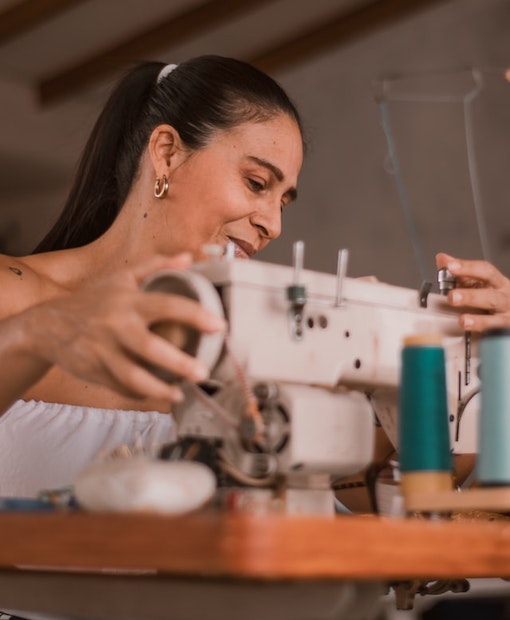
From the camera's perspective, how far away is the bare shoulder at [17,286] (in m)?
2.12

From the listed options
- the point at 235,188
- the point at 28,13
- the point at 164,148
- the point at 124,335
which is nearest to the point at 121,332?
the point at 124,335


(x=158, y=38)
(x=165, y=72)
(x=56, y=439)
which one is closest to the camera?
(x=56, y=439)

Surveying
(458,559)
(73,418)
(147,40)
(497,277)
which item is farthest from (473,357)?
(147,40)

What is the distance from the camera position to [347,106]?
6355 mm

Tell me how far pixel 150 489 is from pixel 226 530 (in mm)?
174

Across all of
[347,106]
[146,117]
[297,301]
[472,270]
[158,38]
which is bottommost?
[297,301]

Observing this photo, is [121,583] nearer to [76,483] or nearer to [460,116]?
[76,483]

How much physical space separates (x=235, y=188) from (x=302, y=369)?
89 cm

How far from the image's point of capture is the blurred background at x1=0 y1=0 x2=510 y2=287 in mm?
5953

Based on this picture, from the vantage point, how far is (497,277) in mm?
1825

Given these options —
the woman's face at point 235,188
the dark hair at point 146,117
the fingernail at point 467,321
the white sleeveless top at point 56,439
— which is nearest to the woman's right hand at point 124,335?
the fingernail at point 467,321

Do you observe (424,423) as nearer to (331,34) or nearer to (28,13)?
(28,13)

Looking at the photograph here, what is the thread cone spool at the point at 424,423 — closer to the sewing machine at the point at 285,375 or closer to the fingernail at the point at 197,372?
the sewing machine at the point at 285,375

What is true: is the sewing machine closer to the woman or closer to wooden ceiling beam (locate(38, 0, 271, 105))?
the woman
